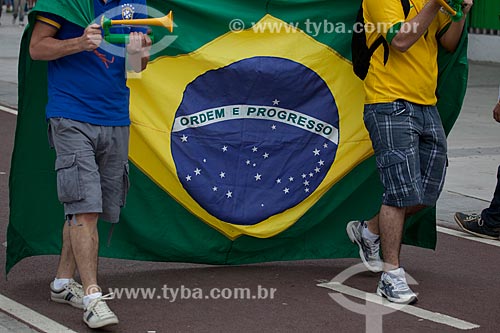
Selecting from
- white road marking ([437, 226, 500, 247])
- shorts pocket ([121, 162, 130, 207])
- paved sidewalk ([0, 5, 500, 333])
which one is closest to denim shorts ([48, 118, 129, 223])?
shorts pocket ([121, 162, 130, 207])

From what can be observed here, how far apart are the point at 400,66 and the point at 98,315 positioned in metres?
2.06

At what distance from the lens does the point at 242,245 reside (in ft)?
21.7

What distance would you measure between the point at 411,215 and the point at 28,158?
2195 millimetres

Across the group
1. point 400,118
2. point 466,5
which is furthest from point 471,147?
point 400,118

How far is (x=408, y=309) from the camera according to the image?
19.5 ft

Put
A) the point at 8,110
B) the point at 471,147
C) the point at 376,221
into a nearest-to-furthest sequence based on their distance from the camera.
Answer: the point at 376,221 → the point at 471,147 → the point at 8,110

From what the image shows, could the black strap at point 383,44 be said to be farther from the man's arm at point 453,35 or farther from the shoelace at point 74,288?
the shoelace at point 74,288

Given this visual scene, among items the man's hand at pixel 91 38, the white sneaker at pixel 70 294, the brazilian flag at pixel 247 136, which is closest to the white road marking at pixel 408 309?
the brazilian flag at pixel 247 136

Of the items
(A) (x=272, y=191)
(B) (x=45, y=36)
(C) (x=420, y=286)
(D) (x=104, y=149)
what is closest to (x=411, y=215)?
(C) (x=420, y=286)

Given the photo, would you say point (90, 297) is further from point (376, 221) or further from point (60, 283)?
point (376, 221)

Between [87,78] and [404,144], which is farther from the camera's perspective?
[404,144]

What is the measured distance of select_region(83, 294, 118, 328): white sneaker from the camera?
5.37 metres

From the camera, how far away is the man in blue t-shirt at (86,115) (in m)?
5.44

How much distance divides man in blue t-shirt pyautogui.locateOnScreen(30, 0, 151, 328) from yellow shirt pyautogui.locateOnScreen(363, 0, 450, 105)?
4.11ft
